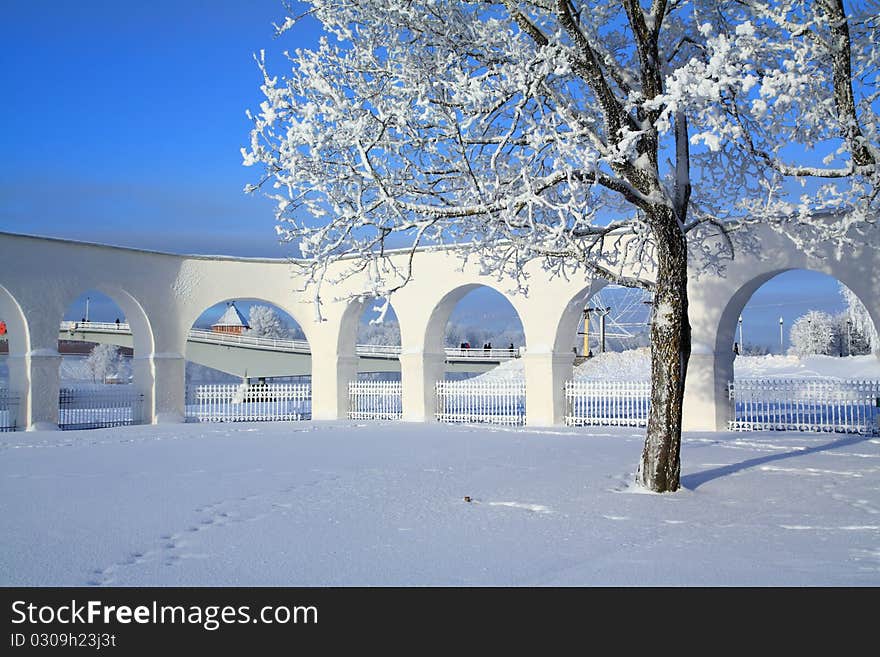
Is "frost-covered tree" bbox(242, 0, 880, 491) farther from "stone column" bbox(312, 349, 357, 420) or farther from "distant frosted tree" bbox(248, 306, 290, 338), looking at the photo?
"distant frosted tree" bbox(248, 306, 290, 338)

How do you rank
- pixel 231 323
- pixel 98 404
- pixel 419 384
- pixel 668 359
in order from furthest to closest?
pixel 231 323
pixel 98 404
pixel 419 384
pixel 668 359

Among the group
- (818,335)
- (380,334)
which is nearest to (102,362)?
(380,334)

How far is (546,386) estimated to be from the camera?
16.0 m

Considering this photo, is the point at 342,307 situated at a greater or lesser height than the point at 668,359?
greater

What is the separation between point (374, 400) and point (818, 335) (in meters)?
55.3

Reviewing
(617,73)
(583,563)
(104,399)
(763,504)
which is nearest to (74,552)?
(583,563)

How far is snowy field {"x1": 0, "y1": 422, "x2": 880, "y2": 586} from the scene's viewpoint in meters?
4.35

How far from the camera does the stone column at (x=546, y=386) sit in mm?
15914

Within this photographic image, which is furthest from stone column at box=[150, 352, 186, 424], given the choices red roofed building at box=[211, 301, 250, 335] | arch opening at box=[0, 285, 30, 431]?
red roofed building at box=[211, 301, 250, 335]

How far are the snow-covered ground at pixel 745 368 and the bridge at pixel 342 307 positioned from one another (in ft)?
45.9

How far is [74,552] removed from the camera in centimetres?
480

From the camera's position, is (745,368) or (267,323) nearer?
(745,368)

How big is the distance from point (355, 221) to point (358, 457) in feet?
14.5

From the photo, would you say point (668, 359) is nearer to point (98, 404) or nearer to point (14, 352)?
point (14, 352)
